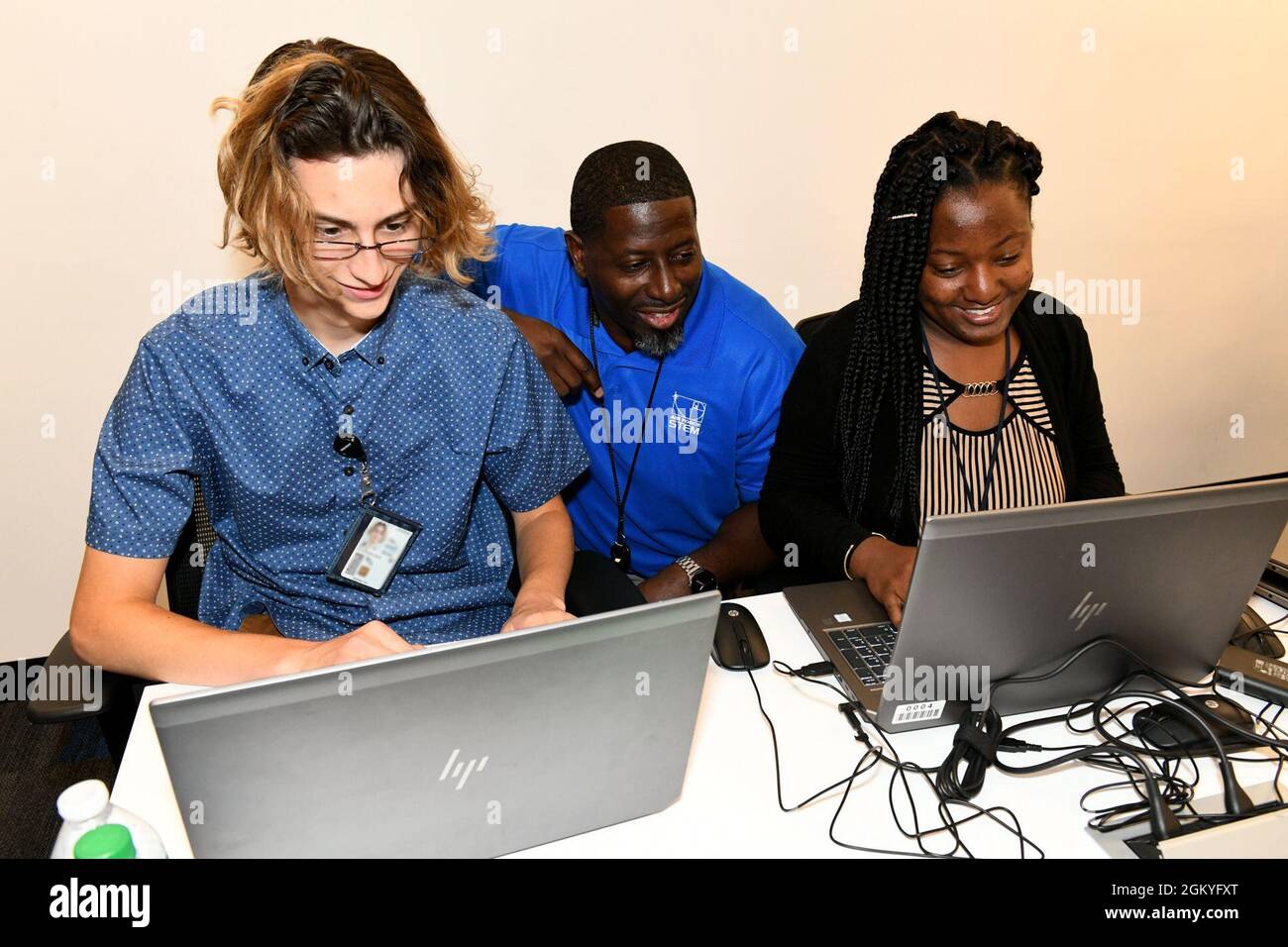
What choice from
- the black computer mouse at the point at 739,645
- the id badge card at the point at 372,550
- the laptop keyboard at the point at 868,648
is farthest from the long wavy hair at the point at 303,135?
the laptop keyboard at the point at 868,648

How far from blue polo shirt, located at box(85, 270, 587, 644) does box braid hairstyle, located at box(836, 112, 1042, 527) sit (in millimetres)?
514

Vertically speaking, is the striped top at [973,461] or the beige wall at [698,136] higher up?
the beige wall at [698,136]

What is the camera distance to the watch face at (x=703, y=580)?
2.04 m

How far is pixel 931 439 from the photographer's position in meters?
1.77

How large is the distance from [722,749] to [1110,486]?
98cm

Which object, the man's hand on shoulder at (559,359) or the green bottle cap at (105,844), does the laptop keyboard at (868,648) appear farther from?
the green bottle cap at (105,844)

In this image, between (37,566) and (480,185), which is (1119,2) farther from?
(37,566)

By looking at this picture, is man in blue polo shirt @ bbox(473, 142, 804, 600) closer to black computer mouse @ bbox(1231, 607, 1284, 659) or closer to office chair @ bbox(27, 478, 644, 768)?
office chair @ bbox(27, 478, 644, 768)

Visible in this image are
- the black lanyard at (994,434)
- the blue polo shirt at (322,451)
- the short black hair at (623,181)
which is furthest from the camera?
the short black hair at (623,181)

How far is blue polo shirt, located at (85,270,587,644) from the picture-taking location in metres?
1.46

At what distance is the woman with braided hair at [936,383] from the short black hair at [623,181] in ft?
1.29

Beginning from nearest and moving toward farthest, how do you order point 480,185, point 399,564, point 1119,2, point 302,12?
1. point 399,564
2. point 302,12
3. point 480,185
4. point 1119,2

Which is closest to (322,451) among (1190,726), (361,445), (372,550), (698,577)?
(361,445)
